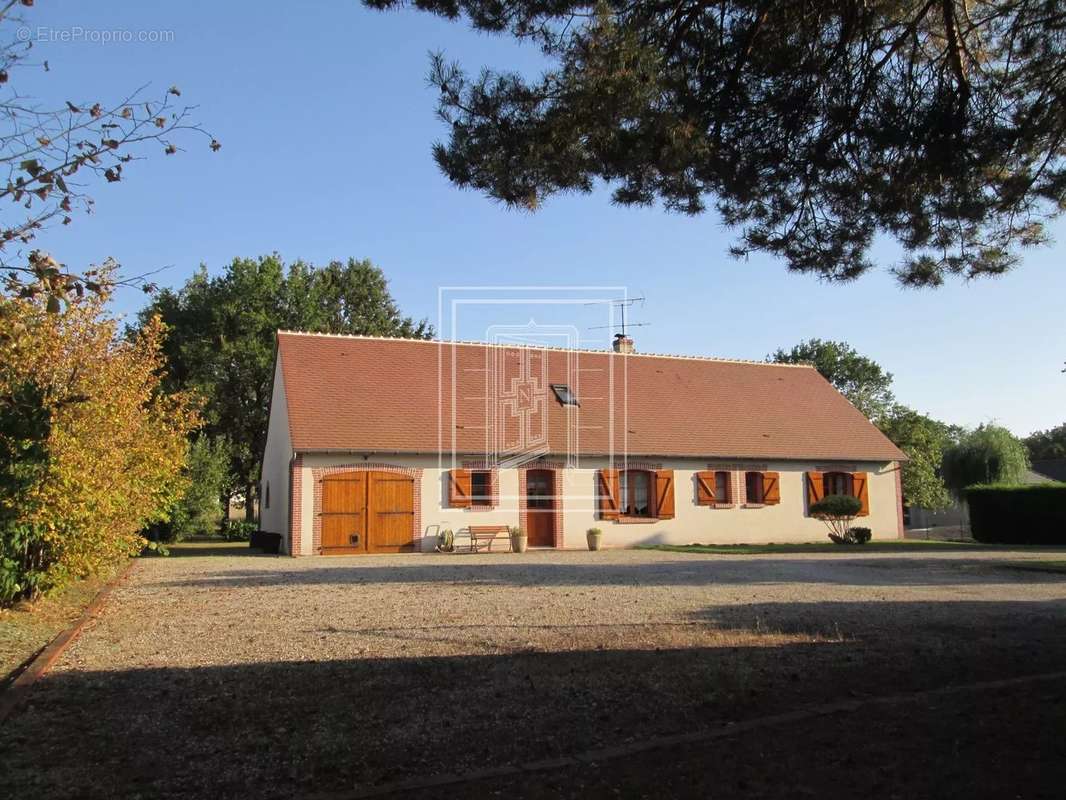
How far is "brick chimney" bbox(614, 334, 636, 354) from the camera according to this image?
27.9m

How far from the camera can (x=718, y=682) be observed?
571 cm

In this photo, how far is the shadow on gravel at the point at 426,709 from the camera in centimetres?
415

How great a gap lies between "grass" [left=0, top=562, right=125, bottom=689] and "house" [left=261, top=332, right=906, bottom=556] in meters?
8.32

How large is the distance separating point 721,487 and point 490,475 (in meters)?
6.90

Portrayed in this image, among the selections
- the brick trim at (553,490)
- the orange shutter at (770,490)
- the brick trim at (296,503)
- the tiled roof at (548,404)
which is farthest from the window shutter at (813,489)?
the brick trim at (296,503)

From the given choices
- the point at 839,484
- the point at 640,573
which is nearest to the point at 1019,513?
the point at 839,484

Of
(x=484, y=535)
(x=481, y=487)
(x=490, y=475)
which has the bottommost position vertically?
(x=484, y=535)

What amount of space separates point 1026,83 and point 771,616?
214 inches

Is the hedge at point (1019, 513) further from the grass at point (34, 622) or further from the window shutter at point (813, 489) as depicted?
the grass at point (34, 622)

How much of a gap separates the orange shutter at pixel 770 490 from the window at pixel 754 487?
0.08 m

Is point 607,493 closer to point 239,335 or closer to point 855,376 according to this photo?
point 239,335

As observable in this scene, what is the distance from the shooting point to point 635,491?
23.1 metres

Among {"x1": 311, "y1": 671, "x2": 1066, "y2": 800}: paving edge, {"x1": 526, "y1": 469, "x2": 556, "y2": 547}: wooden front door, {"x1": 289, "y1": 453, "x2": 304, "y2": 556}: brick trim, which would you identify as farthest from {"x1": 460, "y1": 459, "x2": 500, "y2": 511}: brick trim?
{"x1": 311, "y1": 671, "x2": 1066, "y2": 800}: paving edge

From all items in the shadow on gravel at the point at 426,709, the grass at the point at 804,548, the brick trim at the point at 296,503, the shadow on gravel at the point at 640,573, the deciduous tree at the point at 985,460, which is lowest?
the grass at the point at 804,548
